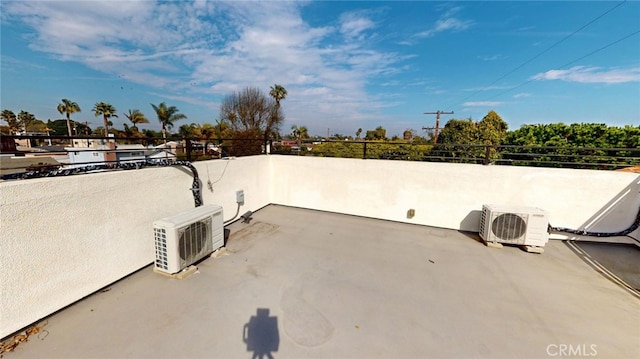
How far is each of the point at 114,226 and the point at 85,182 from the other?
1.81 ft

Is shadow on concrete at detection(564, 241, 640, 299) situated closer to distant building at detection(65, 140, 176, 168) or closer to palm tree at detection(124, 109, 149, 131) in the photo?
distant building at detection(65, 140, 176, 168)

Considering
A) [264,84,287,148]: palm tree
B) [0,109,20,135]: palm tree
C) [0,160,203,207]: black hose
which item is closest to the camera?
[0,160,203,207]: black hose

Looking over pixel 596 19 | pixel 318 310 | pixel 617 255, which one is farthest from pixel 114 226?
pixel 596 19

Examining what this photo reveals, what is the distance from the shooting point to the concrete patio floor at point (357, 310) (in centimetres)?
171

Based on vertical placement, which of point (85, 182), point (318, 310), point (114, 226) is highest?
point (85, 182)

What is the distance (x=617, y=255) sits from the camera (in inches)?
132

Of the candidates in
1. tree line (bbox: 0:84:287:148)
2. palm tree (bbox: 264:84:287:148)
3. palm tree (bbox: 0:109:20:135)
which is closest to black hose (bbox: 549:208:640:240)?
tree line (bbox: 0:84:287:148)

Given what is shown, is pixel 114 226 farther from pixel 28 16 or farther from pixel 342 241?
pixel 28 16

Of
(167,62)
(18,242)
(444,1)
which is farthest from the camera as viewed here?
(167,62)

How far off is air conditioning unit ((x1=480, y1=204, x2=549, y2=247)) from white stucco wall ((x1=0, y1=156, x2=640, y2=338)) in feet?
1.92

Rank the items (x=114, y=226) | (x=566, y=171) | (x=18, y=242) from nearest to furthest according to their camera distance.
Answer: (x=18, y=242), (x=114, y=226), (x=566, y=171)

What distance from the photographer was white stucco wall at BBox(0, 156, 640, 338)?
179 cm

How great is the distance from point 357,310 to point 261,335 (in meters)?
0.91

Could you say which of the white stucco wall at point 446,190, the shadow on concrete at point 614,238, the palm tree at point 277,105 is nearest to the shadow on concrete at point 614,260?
the shadow on concrete at point 614,238
